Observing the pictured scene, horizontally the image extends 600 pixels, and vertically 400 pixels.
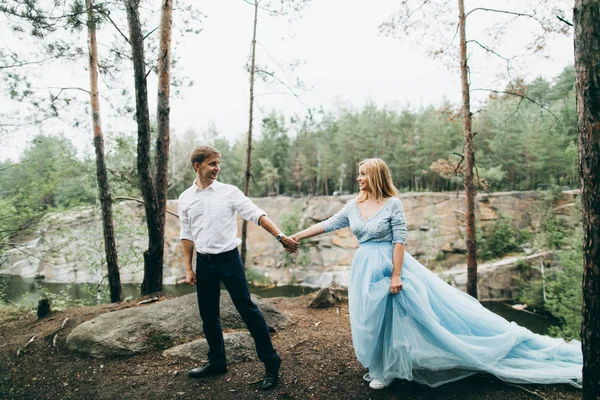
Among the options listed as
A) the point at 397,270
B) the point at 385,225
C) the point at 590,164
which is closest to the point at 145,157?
the point at 385,225

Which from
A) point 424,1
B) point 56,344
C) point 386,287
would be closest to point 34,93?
point 56,344

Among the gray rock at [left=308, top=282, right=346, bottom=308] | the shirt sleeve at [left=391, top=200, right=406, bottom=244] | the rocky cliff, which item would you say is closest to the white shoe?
the shirt sleeve at [left=391, top=200, right=406, bottom=244]

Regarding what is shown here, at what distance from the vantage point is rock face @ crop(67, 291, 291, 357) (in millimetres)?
3826

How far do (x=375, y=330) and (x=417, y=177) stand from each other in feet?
106

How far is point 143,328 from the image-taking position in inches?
160

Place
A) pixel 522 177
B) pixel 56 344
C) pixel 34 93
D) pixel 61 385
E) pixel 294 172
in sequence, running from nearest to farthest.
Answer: pixel 61 385
pixel 56 344
pixel 34 93
pixel 522 177
pixel 294 172

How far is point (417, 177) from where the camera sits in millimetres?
33000

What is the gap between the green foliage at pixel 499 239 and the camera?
23.4 meters

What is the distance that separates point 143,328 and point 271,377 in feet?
6.62

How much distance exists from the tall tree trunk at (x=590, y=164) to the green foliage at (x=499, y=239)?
2395cm

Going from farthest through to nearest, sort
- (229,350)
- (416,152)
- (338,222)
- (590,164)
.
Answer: (416,152) < (229,350) < (338,222) < (590,164)

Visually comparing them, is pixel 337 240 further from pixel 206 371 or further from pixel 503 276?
pixel 206 371

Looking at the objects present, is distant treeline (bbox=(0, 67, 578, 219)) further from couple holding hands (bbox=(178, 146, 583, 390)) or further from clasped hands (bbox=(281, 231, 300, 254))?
couple holding hands (bbox=(178, 146, 583, 390))

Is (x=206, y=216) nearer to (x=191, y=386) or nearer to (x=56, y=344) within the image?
(x=191, y=386)
